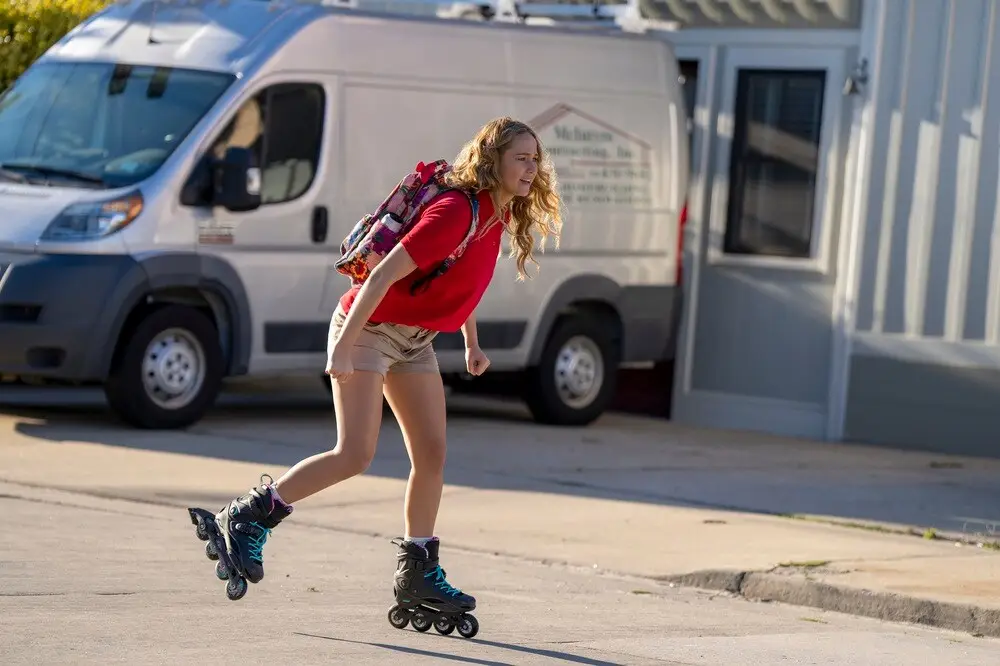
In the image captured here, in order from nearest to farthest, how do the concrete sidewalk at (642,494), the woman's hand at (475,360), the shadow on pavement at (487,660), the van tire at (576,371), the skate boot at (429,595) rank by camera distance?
1. the shadow on pavement at (487,660)
2. the skate boot at (429,595)
3. the woman's hand at (475,360)
4. the concrete sidewalk at (642,494)
5. the van tire at (576,371)

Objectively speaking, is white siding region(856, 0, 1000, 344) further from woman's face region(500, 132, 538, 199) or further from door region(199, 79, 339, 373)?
woman's face region(500, 132, 538, 199)

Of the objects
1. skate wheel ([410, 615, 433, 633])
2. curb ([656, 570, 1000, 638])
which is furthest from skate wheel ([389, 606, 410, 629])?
curb ([656, 570, 1000, 638])

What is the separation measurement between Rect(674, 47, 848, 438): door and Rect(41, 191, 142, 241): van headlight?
4.94m

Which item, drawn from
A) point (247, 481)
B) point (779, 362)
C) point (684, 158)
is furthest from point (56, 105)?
point (779, 362)

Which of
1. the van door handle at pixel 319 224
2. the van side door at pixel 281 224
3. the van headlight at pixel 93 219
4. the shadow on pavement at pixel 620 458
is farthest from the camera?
the van door handle at pixel 319 224

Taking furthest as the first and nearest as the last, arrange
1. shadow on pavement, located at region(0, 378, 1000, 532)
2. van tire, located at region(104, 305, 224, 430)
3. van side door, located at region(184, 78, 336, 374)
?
van side door, located at region(184, 78, 336, 374) → van tire, located at region(104, 305, 224, 430) → shadow on pavement, located at region(0, 378, 1000, 532)

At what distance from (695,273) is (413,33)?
3.23 meters

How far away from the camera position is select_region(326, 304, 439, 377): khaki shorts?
6609mm

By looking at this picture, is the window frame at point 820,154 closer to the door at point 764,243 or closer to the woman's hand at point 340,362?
the door at point 764,243

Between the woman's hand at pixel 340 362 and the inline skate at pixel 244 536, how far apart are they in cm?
50

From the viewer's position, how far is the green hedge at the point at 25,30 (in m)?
15.4

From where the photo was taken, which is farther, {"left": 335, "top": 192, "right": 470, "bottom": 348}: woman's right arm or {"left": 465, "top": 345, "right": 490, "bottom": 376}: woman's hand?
{"left": 465, "top": 345, "right": 490, "bottom": 376}: woman's hand

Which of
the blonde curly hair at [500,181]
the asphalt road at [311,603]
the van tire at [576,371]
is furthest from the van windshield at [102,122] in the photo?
the blonde curly hair at [500,181]

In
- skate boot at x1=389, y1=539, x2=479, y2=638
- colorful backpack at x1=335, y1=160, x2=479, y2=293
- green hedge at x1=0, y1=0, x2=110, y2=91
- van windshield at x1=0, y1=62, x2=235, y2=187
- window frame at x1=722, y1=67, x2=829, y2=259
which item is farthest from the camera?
green hedge at x1=0, y1=0, x2=110, y2=91
